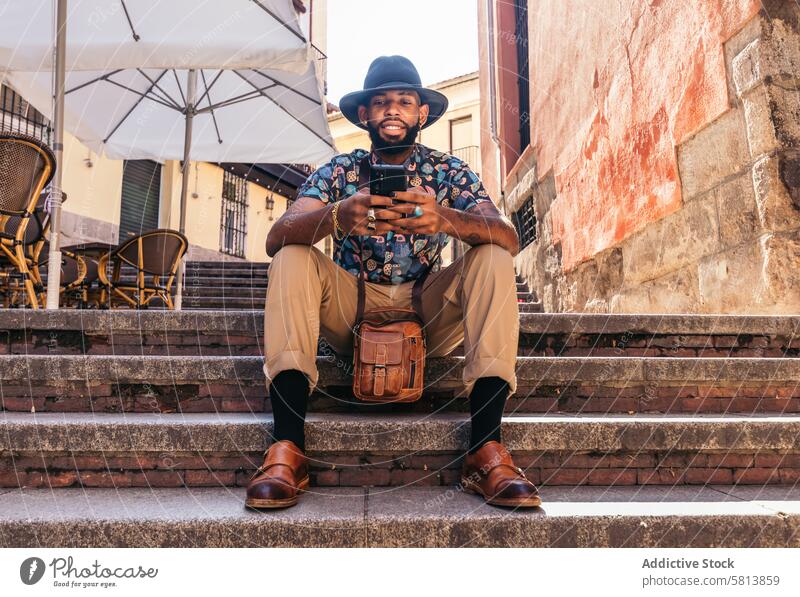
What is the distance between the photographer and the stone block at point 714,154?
3135 millimetres

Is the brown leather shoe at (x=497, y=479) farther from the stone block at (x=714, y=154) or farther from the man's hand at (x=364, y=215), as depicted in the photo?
the stone block at (x=714, y=154)

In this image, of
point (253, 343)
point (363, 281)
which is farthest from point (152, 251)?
point (363, 281)

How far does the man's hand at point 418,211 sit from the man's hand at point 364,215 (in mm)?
24

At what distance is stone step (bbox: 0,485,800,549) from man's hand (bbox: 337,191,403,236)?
36.4 inches

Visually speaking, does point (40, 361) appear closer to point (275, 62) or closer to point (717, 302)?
point (275, 62)

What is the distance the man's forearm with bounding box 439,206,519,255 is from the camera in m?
2.06

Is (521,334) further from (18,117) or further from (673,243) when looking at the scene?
(18,117)

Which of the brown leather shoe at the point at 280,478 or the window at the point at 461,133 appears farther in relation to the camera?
the window at the point at 461,133

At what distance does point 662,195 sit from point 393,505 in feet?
10.4

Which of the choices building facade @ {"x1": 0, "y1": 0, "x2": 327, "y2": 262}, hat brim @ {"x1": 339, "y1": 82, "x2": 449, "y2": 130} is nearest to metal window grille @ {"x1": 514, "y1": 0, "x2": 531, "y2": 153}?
building facade @ {"x1": 0, "y1": 0, "x2": 327, "y2": 262}

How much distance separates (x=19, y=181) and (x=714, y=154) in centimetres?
407

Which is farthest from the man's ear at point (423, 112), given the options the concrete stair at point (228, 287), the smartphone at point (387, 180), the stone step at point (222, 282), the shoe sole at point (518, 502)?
the stone step at point (222, 282)

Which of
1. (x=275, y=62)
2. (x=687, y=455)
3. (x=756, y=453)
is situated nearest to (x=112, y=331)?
(x=275, y=62)
